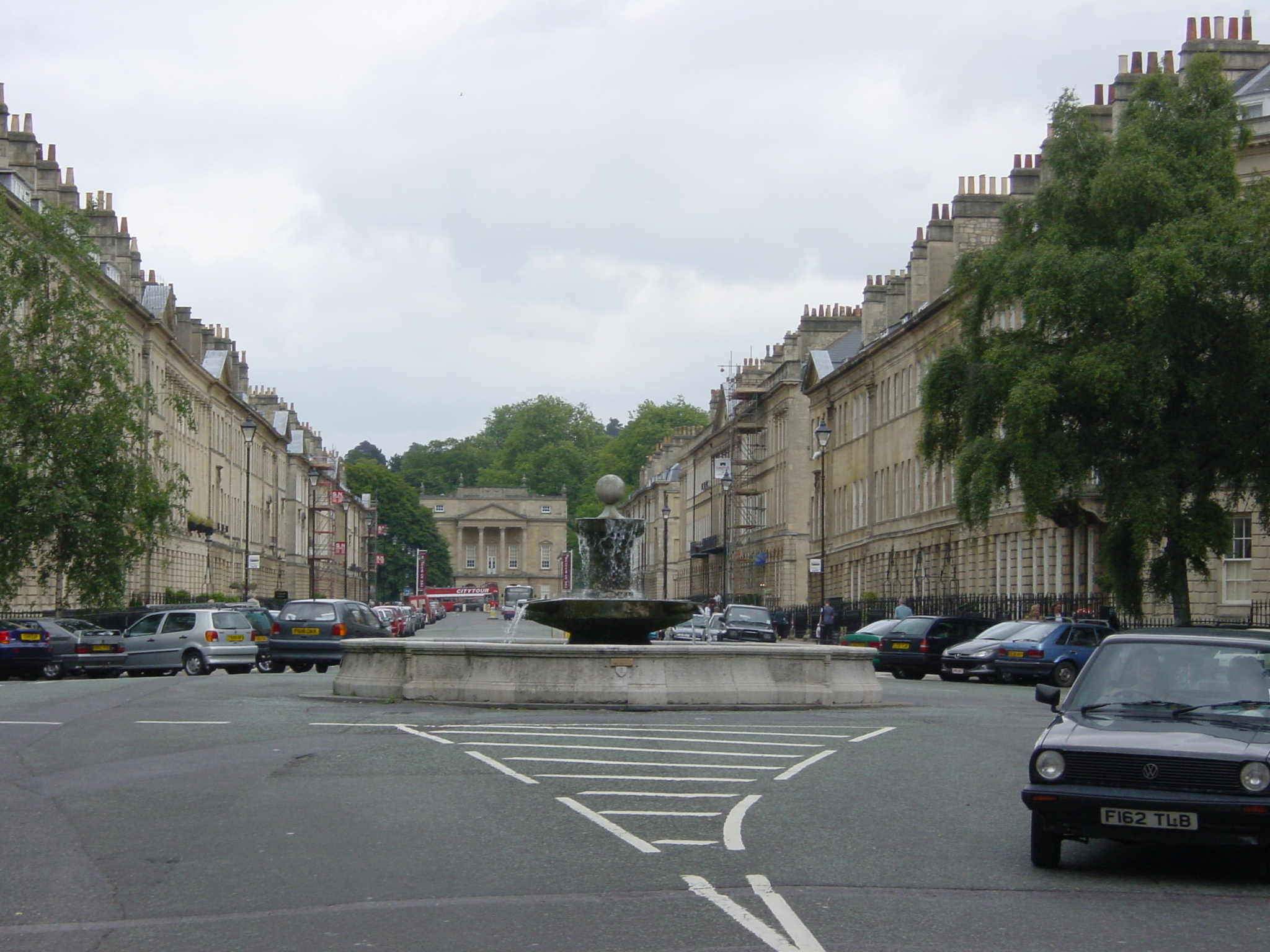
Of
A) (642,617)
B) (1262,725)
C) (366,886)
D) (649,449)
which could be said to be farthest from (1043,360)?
(649,449)

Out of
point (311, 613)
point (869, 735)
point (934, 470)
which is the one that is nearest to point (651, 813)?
point (869, 735)

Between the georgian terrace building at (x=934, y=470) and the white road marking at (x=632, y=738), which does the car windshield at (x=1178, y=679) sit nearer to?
the white road marking at (x=632, y=738)

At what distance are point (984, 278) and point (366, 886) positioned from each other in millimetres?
27170

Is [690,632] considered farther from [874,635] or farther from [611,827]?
[611,827]

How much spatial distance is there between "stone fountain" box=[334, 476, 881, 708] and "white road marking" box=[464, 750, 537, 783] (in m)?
5.87

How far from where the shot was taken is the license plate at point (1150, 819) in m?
9.09

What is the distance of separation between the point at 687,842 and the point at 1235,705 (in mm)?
3441

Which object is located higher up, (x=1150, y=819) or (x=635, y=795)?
(x=1150, y=819)

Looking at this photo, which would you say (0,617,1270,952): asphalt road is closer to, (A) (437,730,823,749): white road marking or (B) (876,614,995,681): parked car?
(A) (437,730,823,749): white road marking

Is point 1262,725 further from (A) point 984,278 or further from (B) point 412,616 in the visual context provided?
(B) point 412,616

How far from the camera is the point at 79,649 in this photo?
1362 inches

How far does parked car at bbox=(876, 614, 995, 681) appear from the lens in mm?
37125

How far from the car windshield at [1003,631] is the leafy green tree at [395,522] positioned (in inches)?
5429

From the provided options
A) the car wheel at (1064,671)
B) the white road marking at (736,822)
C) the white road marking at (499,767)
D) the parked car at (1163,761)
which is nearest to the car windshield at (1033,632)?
the car wheel at (1064,671)
